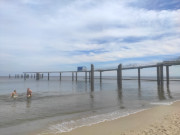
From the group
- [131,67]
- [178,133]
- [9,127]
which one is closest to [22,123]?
[9,127]

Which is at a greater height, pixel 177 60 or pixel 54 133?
pixel 177 60

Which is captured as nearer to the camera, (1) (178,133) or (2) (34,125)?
(1) (178,133)

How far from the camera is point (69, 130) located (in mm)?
7227

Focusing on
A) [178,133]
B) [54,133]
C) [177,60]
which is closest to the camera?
[178,133]

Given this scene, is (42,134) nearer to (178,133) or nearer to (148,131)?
(148,131)

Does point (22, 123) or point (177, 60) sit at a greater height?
point (177, 60)

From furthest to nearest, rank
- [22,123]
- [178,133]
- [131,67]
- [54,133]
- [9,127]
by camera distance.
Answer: [131,67], [22,123], [9,127], [54,133], [178,133]

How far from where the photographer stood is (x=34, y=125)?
838 centimetres

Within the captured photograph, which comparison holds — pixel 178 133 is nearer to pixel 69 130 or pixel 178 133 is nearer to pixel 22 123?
pixel 69 130

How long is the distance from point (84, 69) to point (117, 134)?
65.9 metres

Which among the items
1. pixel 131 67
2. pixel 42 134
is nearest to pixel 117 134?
pixel 42 134

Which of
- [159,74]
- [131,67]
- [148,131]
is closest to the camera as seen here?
[148,131]

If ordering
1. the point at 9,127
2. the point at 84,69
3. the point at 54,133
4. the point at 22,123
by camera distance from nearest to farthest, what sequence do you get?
the point at 54,133 < the point at 9,127 < the point at 22,123 < the point at 84,69

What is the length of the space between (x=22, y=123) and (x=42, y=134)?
2595 millimetres
